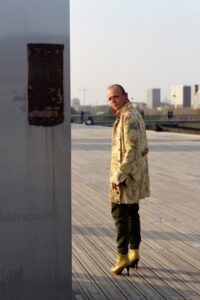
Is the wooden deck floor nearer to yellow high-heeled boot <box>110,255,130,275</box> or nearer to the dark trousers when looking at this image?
yellow high-heeled boot <box>110,255,130,275</box>

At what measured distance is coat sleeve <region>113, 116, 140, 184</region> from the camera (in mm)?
5105

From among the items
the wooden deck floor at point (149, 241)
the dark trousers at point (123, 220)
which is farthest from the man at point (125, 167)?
the wooden deck floor at point (149, 241)

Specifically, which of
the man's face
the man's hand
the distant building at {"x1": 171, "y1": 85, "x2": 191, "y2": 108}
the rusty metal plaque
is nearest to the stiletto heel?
the man's hand

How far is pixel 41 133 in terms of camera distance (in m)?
4.21

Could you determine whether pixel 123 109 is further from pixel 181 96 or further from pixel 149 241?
pixel 181 96

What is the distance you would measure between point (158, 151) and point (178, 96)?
75.6 metres

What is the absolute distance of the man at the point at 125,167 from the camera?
5.12 metres

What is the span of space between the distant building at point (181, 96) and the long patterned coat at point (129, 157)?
271 ft

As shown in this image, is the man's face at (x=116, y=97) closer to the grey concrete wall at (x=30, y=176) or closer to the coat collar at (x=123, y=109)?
the coat collar at (x=123, y=109)

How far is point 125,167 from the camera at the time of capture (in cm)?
512

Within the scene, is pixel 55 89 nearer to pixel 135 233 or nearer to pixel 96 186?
pixel 135 233

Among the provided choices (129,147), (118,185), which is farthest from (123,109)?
(118,185)

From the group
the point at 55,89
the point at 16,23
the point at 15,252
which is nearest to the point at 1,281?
the point at 15,252

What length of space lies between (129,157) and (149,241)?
1.82 metres
